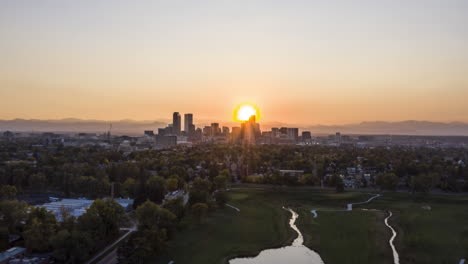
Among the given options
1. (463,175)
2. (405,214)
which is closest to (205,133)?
(463,175)

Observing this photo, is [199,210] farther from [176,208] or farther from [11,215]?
[11,215]

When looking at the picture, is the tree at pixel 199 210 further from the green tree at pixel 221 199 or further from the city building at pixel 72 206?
the city building at pixel 72 206

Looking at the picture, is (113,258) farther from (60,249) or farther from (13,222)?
(13,222)

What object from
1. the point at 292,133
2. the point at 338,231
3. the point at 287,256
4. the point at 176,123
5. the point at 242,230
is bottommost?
the point at 287,256

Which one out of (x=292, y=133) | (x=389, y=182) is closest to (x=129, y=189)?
(x=389, y=182)

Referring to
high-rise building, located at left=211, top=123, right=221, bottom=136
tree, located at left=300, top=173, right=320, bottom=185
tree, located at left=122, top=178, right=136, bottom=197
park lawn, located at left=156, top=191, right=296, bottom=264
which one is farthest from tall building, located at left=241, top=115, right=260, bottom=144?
park lawn, located at left=156, top=191, right=296, bottom=264

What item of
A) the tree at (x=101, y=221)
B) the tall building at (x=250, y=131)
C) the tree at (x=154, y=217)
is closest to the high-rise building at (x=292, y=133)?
the tall building at (x=250, y=131)

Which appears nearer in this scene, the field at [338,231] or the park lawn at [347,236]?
the park lawn at [347,236]
